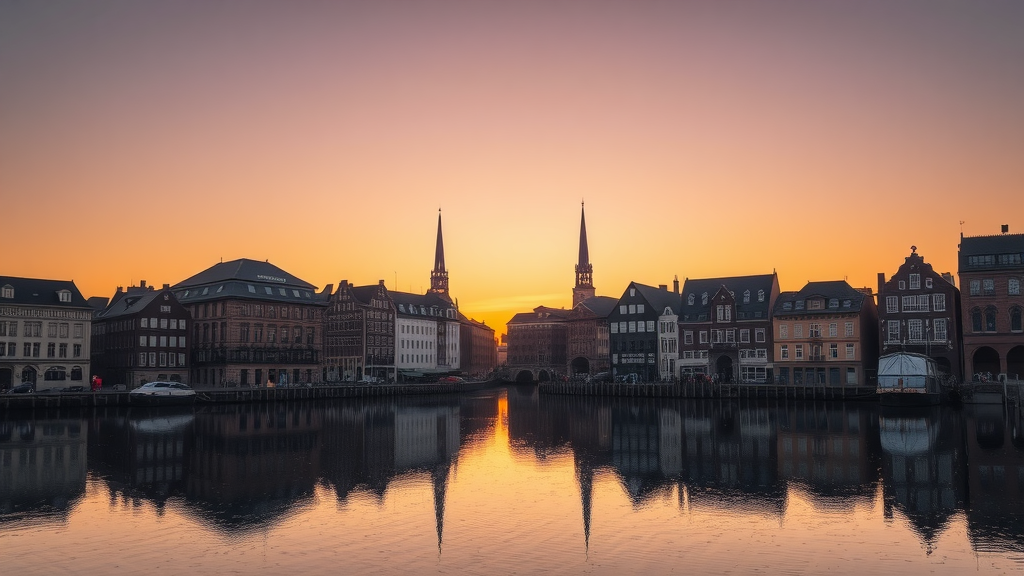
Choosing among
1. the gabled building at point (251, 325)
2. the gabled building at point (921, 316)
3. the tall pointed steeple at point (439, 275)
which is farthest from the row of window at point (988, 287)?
the tall pointed steeple at point (439, 275)

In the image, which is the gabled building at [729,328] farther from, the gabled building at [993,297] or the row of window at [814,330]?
the gabled building at [993,297]

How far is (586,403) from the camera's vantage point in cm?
9012

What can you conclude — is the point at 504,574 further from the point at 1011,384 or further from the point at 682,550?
the point at 1011,384

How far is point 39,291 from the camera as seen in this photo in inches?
3477

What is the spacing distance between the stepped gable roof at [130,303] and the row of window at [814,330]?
7447cm

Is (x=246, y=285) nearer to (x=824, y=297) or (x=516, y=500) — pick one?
(x=824, y=297)

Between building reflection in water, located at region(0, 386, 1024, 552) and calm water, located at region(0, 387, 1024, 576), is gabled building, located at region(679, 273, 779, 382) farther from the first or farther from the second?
calm water, located at region(0, 387, 1024, 576)

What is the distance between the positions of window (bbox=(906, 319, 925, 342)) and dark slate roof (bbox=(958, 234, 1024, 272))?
282 inches

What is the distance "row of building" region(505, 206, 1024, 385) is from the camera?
3206 inches

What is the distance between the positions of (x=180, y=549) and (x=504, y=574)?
8.83 metres

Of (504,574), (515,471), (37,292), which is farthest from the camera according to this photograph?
(37,292)

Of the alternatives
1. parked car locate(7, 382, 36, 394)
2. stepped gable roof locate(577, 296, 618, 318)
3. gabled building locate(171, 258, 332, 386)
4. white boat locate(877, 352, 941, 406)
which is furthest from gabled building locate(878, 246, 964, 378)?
parked car locate(7, 382, 36, 394)

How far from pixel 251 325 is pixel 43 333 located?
83.2 ft

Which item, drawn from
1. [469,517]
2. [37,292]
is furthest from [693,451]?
[37,292]
